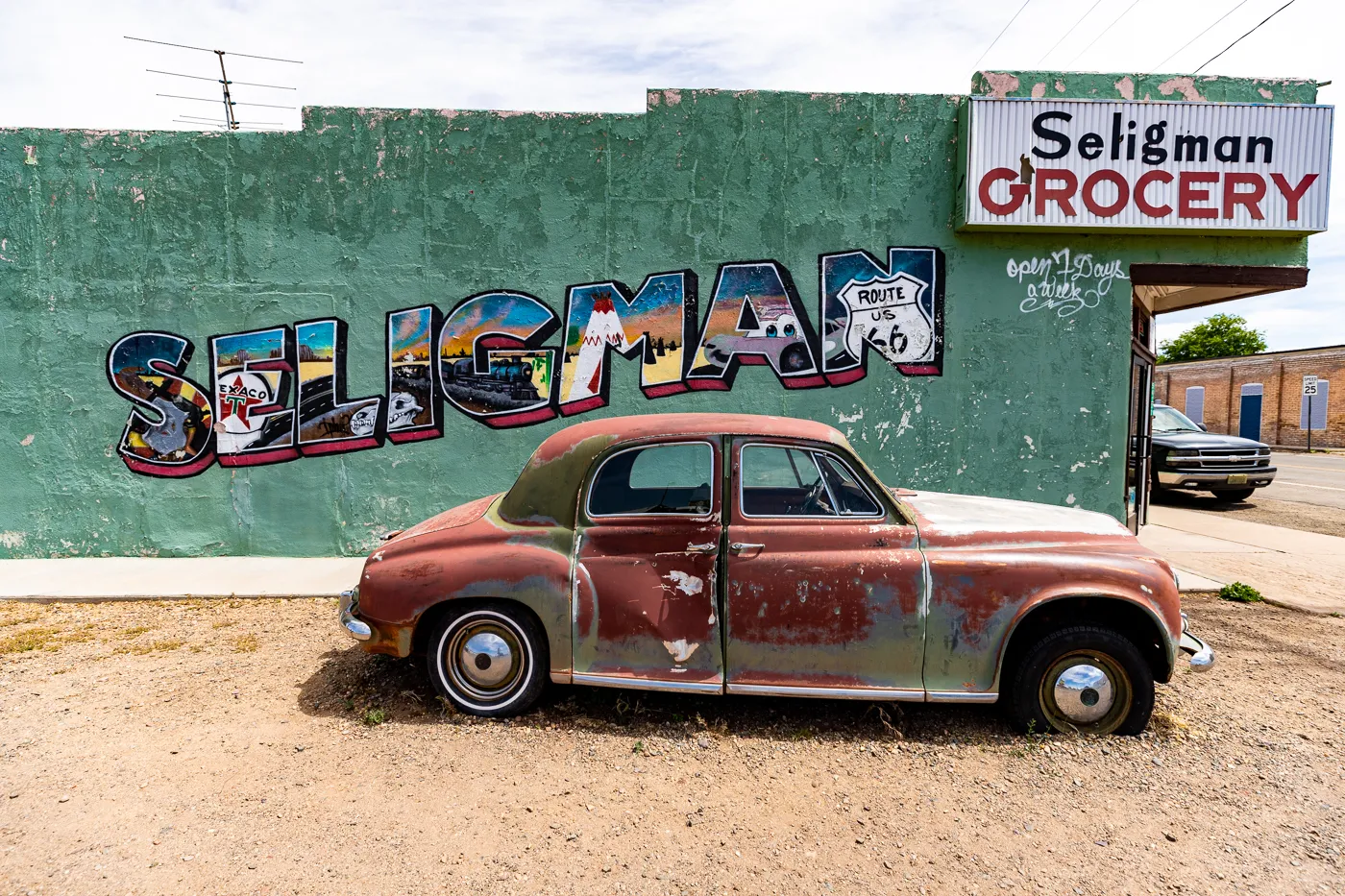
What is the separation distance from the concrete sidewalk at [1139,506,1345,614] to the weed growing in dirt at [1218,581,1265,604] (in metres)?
0.11

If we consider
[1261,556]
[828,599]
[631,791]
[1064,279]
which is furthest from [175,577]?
[1261,556]

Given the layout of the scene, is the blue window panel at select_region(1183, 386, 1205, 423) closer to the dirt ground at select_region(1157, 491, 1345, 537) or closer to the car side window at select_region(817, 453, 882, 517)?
the dirt ground at select_region(1157, 491, 1345, 537)

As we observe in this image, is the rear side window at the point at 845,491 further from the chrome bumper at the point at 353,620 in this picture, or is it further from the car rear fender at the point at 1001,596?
the chrome bumper at the point at 353,620

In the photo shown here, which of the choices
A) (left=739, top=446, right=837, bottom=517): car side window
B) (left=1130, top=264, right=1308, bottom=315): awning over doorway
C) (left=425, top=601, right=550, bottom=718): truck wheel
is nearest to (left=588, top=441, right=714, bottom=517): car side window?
(left=739, top=446, right=837, bottom=517): car side window

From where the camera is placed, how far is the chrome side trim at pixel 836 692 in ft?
12.4

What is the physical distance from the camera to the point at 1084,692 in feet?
12.4

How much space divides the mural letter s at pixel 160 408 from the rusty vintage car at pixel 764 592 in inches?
195

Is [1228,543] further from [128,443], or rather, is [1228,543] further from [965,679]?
[128,443]

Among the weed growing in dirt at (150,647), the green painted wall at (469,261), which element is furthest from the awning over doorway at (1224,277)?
the weed growing in dirt at (150,647)

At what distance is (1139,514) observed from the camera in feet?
28.6

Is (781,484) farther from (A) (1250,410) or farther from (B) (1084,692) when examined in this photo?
(A) (1250,410)

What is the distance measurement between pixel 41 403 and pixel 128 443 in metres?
0.95

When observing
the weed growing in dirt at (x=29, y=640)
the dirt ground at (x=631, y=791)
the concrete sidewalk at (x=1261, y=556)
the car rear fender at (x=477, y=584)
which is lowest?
the dirt ground at (x=631, y=791)

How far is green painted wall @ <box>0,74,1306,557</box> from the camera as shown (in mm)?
7723
